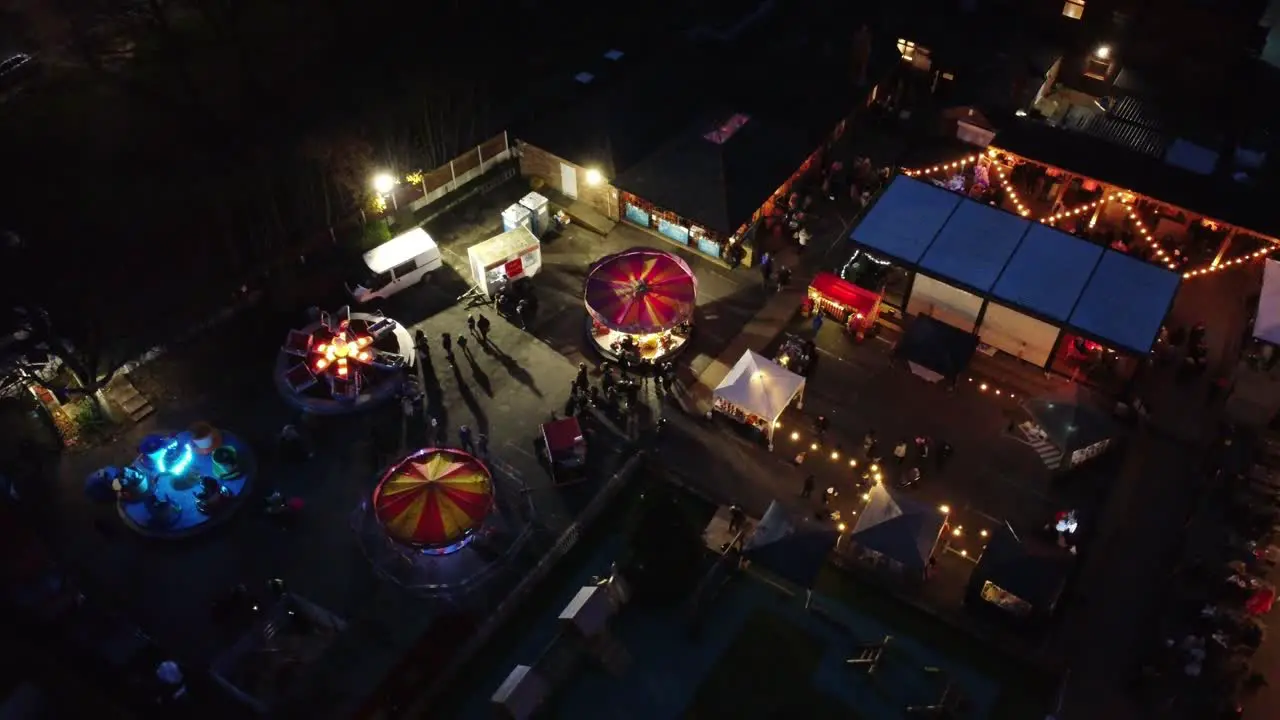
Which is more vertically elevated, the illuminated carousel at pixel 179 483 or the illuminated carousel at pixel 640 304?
the illuminated carousel at pixel 640 304

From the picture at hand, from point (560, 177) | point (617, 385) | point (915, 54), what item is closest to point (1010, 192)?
point (915, 54)

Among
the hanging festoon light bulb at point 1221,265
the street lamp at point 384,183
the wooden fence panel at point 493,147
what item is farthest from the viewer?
the wooden fence panel at point 493,147

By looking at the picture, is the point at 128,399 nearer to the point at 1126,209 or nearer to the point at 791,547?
the point at 791,547

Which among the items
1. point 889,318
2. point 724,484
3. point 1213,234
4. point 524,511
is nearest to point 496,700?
point 524,511

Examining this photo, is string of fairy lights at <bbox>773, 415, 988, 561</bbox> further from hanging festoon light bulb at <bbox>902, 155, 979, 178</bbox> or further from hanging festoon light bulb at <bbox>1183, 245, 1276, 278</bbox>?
hanging festoon light bulb at <bbox>1183, 245, 1276, 278</bbox>

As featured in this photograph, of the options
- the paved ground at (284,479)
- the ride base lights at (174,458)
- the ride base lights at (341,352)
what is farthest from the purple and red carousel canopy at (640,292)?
the ride base lights at (174,458)

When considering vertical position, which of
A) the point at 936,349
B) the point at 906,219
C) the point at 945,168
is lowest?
the point at 936,349

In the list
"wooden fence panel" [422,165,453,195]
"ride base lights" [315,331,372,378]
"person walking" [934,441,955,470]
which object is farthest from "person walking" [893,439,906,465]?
"wooden fence panel" [422,165,453,195]

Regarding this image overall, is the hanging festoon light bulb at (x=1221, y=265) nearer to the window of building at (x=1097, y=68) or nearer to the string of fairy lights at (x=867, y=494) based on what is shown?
the window of building at (x=1097, y=68)
